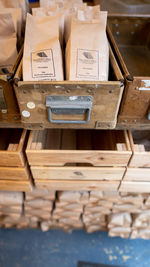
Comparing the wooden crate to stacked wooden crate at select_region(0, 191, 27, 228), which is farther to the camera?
stacked wooden crate at select_region(0, 191, 27, 228)

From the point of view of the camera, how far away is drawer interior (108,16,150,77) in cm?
111

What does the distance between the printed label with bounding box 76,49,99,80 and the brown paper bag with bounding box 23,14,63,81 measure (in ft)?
0.23

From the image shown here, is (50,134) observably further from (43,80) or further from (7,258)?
(7,258)

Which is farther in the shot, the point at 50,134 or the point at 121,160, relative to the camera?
the point at 50,134

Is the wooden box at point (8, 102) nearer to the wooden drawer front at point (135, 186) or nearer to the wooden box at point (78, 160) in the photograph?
the wooden box at point (78, 160)

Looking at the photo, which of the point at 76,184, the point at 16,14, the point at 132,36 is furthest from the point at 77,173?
the point at 132,36

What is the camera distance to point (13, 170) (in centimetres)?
90

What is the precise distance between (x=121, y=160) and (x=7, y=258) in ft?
3.65

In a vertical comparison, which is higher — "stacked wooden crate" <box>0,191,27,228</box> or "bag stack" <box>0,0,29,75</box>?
"bag stack" <box>0,0,29,75</box>

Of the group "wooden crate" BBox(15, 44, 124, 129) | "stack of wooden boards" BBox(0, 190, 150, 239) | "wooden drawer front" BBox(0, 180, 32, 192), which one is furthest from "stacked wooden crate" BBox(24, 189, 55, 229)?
"wooden crate" BBox(15, 44, 124, 129)

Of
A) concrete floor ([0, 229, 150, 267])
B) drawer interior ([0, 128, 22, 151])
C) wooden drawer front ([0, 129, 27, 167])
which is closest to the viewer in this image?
wooden drawer front ([0, 129, 27, 167])

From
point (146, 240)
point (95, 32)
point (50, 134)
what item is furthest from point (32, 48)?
point (146, 240)

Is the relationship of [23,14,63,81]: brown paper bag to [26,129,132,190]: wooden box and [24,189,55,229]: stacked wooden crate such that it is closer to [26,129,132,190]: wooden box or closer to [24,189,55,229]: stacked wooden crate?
[26,129,132,190]: wooden box

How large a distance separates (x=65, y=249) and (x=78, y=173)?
2.59ft
